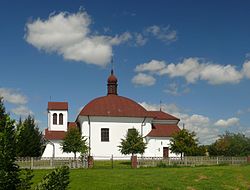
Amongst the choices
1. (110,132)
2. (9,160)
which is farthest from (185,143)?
Answer: (9,160)

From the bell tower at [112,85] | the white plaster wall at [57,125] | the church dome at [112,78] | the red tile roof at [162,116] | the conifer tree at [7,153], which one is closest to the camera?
the conifer tree at [7,153]

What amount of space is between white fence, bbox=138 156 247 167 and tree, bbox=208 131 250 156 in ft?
52.7

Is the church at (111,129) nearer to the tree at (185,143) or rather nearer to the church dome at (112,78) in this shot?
the church dome at (112,78)

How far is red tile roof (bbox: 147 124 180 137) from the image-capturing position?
51.8 metres

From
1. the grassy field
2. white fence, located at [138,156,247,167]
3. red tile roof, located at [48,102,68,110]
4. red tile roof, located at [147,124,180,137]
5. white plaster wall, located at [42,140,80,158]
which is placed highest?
red tile roof, located at [48,102,68,110]

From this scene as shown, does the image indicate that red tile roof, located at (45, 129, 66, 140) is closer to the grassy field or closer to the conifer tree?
the grassy field

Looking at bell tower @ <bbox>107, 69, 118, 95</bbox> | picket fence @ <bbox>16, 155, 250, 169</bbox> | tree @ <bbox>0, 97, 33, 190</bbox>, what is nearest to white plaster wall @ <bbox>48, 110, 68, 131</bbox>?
bell tower @ <bbox>107, 69, 118, 95</bbox>

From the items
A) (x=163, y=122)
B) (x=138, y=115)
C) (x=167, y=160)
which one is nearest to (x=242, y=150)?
(x=163, y=122)

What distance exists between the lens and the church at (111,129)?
167ft

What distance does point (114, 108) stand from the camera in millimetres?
52375

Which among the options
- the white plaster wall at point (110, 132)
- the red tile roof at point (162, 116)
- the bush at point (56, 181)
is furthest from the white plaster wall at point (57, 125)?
the bush at point (56, 181)

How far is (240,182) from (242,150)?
41835mm

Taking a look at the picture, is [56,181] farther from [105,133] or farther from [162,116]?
[162,116]

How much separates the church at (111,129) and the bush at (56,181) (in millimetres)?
45072
